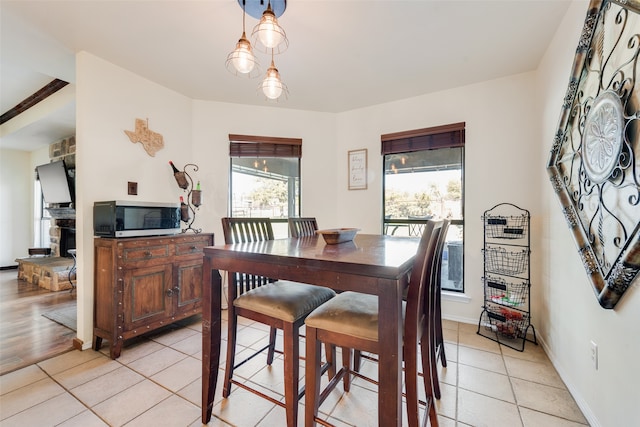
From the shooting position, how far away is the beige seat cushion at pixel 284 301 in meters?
1.32

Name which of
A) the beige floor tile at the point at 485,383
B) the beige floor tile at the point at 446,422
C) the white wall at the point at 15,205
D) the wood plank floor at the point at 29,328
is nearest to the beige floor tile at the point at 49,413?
the wood plank floor at the point at 29,328

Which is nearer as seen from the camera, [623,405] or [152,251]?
[623,405]

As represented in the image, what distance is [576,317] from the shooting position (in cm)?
165

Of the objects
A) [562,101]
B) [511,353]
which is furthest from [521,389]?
[562,101]

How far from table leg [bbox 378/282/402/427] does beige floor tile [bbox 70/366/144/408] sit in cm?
171

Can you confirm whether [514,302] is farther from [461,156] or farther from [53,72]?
[53,72]

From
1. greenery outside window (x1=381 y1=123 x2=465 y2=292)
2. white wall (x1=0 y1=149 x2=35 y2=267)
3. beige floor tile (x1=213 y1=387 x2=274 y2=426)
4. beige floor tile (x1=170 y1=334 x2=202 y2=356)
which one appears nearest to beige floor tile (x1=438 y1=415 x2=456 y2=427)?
beige floor tile (x1=213 y1=387 x2=274 y2=426)

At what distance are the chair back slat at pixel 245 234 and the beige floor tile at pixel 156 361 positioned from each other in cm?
82

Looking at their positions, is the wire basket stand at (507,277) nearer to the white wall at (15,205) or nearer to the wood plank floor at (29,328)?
the wood plank floor at (29,328)

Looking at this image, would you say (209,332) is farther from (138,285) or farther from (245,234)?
(138,285)

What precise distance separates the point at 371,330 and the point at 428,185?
238 centimetres

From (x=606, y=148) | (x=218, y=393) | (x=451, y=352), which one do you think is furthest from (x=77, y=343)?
(x=606, y=148)

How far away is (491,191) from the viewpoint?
8.73 ft

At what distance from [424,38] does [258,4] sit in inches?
49.3
